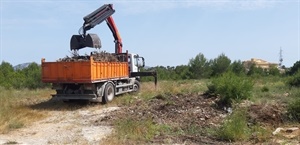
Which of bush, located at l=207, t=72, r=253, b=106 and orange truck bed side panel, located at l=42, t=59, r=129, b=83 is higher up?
orange truck bed side panel, located at l=42, t=59, r=129, b=83

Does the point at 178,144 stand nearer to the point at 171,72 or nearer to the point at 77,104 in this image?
the point at 77,104

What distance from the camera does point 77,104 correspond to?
1647cm

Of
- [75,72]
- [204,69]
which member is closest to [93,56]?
[75,72]

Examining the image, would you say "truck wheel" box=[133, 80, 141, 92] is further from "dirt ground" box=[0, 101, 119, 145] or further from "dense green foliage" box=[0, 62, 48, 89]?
"dense green foliage" box=[0, 62, 48, 89]

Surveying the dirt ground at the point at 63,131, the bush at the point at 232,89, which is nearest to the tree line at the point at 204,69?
the bush at the point at 232,89

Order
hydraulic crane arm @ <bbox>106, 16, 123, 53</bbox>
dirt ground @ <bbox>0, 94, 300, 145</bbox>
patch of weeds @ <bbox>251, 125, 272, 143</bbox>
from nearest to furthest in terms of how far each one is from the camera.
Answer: patch of weeds @ <bbox>251, 125, 272, 143</bbox> → dirt ground @ <bbox>0, 94, 300, 145</bbox> → hydraulic crane arm @ <bbox>106, 16, 123, 53</bbox>

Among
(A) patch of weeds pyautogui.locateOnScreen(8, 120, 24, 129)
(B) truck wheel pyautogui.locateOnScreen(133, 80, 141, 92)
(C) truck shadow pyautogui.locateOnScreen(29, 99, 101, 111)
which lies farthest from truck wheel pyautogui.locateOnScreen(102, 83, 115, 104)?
(A) patch of weeds pyautogui.locateOnScreen(8, 120, 24, 129)

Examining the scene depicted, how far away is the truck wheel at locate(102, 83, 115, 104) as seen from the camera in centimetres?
1614

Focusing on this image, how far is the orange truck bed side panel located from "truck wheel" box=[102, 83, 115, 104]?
1.45 feet

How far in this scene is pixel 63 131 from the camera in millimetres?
10273

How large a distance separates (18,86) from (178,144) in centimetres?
2720


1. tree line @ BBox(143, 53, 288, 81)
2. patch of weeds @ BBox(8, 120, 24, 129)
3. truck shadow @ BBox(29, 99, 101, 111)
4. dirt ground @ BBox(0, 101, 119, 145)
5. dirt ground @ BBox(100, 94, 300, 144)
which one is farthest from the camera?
tree line @ BBox(143, 53, 288, 81)

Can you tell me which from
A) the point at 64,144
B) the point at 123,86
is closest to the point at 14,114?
the point at 64,144

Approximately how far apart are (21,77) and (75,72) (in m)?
24.7
